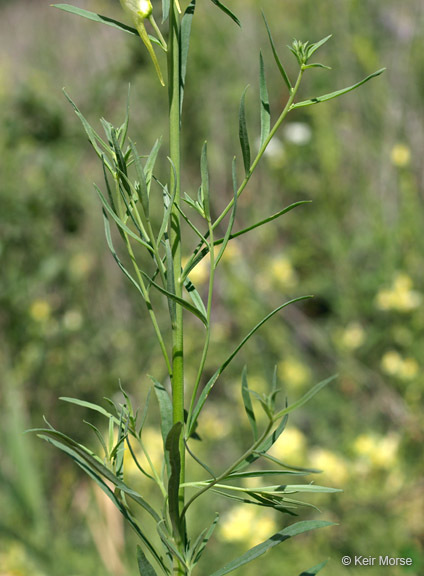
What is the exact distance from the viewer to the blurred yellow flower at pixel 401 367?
1.49 metres

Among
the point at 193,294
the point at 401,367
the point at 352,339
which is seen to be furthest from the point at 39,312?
the point at 193,294

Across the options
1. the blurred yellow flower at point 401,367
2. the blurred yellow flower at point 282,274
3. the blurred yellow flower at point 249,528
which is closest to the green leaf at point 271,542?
the blurred yellow flower at point 249,528

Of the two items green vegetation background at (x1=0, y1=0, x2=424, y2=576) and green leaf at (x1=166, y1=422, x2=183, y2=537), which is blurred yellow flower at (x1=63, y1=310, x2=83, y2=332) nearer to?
green vegetation background at (x1=0, y1=0, x2=424, y2=576)

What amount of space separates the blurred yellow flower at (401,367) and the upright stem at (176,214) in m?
1.23

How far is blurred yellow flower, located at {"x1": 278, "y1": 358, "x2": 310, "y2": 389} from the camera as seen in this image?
164 cm

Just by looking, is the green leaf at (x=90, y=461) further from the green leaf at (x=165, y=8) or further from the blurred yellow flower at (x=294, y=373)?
the blurred yellow flower at (x=294, y=373)

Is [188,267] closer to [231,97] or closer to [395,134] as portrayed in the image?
[395,134]

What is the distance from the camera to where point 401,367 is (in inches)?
59.5

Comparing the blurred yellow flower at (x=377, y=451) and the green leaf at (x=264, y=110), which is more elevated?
the green leaf at (x=264, y=110)

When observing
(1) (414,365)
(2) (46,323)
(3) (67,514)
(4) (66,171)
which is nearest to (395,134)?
(1) (414,365)

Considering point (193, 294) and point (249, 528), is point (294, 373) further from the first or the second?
point (193, 294)

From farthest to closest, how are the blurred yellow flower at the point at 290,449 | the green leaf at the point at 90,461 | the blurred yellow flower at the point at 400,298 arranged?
the blurred yellow flower at the point at 400,298 → the blurred yellow flower at the point at 290,449 → the green leaf at the point at 90,461

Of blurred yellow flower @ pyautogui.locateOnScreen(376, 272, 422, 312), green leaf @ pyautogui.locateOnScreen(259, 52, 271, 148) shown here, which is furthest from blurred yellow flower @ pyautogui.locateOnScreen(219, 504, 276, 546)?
green leaf @ pyautogui.locateOnScreen(259, 52, 271, 148)

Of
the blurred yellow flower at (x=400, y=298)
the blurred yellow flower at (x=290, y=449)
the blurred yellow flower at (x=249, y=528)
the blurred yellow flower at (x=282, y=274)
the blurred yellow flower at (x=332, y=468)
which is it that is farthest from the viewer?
the blurred yellow flower at (x=282, y=274)
